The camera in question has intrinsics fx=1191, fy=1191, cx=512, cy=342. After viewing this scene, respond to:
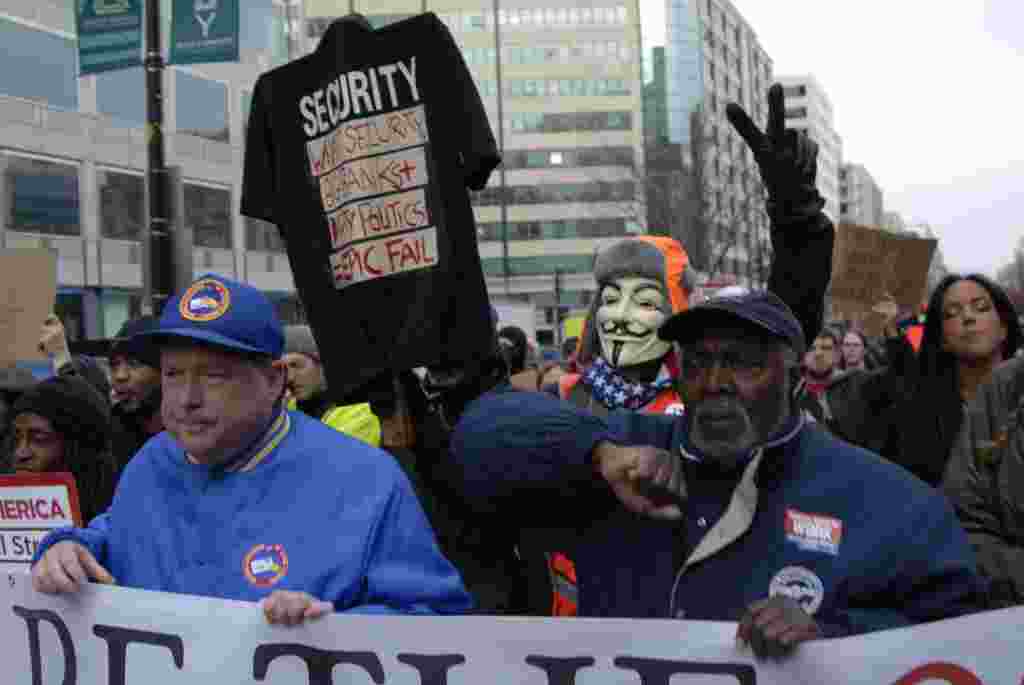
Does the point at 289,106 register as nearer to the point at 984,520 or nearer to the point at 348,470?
the point at 348,470

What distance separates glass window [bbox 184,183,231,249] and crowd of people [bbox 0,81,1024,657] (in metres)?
28.3

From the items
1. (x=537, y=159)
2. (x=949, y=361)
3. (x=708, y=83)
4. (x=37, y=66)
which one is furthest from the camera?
(x=537, y=159)

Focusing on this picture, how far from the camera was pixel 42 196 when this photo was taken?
26188 mm

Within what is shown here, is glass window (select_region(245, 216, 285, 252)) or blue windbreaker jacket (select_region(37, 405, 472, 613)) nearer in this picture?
blue windbreaker jacket (select_region(37, 405, 472, 613))

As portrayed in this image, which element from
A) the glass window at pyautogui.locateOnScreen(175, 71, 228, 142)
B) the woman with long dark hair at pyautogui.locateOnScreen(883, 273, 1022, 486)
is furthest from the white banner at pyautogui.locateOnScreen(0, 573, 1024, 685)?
the glass window at pyautogui.locateOnScreen(175, 71, 228, 142)

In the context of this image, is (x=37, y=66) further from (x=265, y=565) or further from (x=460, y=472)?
(x=460, y=472)

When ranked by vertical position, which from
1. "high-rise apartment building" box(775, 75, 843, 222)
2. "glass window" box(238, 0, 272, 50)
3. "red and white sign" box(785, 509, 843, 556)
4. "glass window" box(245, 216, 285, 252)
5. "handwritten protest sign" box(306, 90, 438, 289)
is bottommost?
"red and white sign" box(785, 509, 843, 556)

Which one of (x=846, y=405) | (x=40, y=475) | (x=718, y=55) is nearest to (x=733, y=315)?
(x=40, y=475)

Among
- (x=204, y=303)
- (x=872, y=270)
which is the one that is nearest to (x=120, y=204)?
(x=872, y=270)

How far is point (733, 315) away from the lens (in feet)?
7.61

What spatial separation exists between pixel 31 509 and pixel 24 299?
202cm

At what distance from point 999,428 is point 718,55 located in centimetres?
8262

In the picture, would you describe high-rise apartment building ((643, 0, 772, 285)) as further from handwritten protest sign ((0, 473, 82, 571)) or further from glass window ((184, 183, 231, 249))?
handwritten protest sign ((0, 473, 82, 571))

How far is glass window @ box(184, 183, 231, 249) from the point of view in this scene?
101 ft
